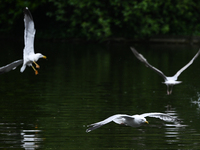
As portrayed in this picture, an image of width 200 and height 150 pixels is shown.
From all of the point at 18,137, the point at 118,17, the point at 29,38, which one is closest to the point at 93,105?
the point at 29,38

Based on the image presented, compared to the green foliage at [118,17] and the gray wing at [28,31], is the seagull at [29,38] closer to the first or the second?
the gray wing at [28,31]

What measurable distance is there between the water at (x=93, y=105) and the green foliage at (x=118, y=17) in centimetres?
1145

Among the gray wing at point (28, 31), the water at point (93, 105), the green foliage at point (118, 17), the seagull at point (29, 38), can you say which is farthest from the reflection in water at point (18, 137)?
the green foliage at point (118, 17)

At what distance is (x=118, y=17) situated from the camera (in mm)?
41719

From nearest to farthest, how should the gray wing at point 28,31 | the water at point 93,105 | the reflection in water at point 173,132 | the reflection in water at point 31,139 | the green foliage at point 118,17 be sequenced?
the reflection in water at point 31,139
the water at point 93,105
the reflection in water at point 173,132
the gray wing at point 28,31
the green foliage at point 118,17

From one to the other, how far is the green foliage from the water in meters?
11.5

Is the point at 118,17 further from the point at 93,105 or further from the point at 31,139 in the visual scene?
the point at 31,139

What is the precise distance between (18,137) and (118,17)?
31547 mm

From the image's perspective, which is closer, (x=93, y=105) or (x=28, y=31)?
(x=28, y=31)

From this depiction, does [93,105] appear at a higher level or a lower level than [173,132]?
higher

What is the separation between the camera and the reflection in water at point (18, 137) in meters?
10.2

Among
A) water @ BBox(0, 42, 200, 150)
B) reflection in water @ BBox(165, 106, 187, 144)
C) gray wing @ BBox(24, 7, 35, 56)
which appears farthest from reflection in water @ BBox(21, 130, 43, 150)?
reflection in water @ BBox(165, 106, 187, 144)

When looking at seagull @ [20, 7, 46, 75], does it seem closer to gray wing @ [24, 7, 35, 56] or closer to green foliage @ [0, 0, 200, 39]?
gray wing @ [24, 7, 35, 56]

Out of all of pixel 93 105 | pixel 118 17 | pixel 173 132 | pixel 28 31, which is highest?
pixel 118 17
